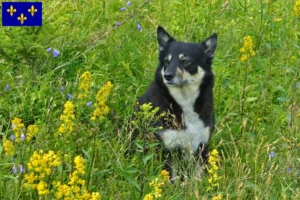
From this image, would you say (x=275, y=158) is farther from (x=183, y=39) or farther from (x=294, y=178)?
(x=183, y=39)

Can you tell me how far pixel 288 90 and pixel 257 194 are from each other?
1615 millimetres

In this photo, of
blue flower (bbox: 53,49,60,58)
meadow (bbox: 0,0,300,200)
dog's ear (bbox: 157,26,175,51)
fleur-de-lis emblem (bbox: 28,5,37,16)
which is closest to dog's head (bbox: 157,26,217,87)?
dog's ear (bbox: 157,26,175,51)

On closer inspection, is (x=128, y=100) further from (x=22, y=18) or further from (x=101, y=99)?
(x=101, y=99)

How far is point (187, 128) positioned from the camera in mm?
4211

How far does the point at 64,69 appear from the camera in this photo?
16.1 ft

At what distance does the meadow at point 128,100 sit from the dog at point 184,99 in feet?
0.44

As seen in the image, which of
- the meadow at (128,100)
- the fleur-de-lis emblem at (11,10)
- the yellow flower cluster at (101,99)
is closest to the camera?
the yellow flower cluster at (101,99)

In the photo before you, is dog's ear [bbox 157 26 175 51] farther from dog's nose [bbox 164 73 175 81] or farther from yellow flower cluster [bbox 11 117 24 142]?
yellow flower cluster [bbox 11 117 24 142]

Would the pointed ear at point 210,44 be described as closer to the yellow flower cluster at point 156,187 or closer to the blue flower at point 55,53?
the blue flower at point 55,53

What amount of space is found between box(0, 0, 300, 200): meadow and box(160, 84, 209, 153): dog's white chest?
5.2 inches

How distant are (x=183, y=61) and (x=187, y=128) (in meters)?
0.46

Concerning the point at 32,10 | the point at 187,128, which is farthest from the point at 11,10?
the point at 187,128

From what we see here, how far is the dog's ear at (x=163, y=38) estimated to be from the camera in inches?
175

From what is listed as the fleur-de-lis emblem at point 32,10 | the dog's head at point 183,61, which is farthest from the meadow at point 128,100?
the dog's head at point 183,61
